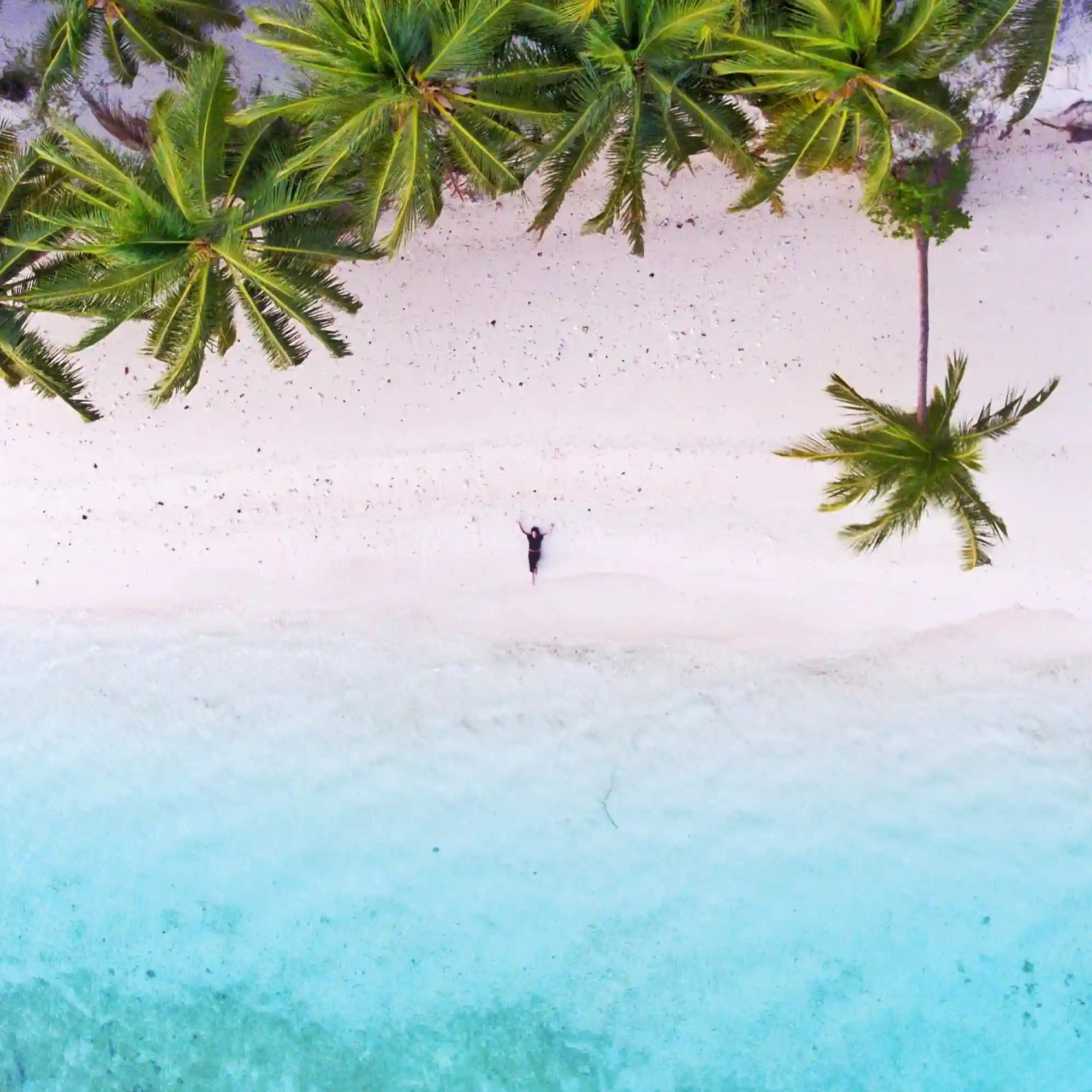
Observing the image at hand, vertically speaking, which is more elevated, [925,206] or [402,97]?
[925,206]

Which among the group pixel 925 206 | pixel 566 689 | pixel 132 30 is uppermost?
pixel 925 206

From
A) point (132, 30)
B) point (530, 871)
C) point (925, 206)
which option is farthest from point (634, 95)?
point (530, 871)

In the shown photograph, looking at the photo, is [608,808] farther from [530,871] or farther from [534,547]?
[534,547]

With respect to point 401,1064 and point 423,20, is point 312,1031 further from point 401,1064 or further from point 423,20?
point 423,20

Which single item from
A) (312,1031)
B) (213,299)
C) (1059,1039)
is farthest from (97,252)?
(1059,1039)

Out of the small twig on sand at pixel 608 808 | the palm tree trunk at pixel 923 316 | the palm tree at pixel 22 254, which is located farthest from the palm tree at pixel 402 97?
the small twig on sand at pixel 608 808

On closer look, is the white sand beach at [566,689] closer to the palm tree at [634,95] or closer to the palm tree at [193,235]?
the palm tree at [634,95]

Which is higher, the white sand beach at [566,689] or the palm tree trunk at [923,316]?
the palm tree trunk at [923,316]
